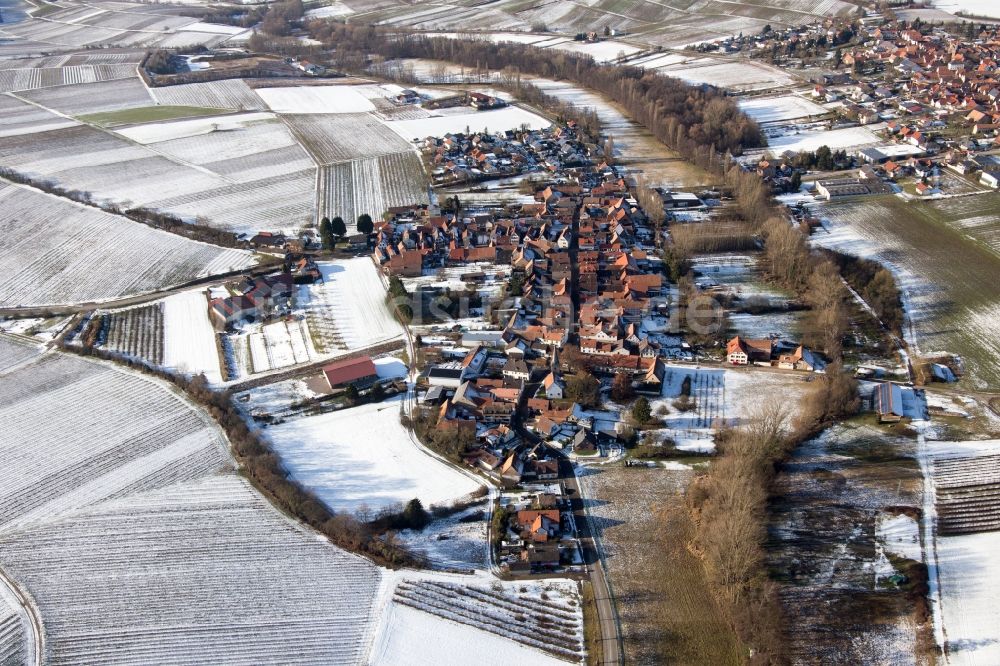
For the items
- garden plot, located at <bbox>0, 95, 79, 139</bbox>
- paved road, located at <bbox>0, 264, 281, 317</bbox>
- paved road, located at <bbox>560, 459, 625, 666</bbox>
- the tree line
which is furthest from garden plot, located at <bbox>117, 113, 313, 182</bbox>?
paved road, located at <bbox>560, 459, 625, 666</bbox>

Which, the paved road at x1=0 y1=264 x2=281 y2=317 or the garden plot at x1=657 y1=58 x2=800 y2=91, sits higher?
the garden plot at x1=657 y1=58 x2=800 y2=91

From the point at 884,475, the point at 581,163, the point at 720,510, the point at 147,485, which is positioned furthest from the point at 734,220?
the point at 147,485

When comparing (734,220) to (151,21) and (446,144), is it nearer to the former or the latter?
(446,144)

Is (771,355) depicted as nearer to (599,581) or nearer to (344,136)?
(599,581)

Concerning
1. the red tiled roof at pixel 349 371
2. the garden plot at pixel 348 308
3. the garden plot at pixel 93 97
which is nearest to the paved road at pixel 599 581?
the red tiled roof at pixel 349 371

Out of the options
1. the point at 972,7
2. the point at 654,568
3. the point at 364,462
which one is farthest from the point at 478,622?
the point at 972,7

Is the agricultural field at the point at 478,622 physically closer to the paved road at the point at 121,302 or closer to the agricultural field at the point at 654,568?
the agricultural field at the point at 654,568

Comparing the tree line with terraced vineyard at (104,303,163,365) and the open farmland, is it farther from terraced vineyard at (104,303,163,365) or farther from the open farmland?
the open farmland
